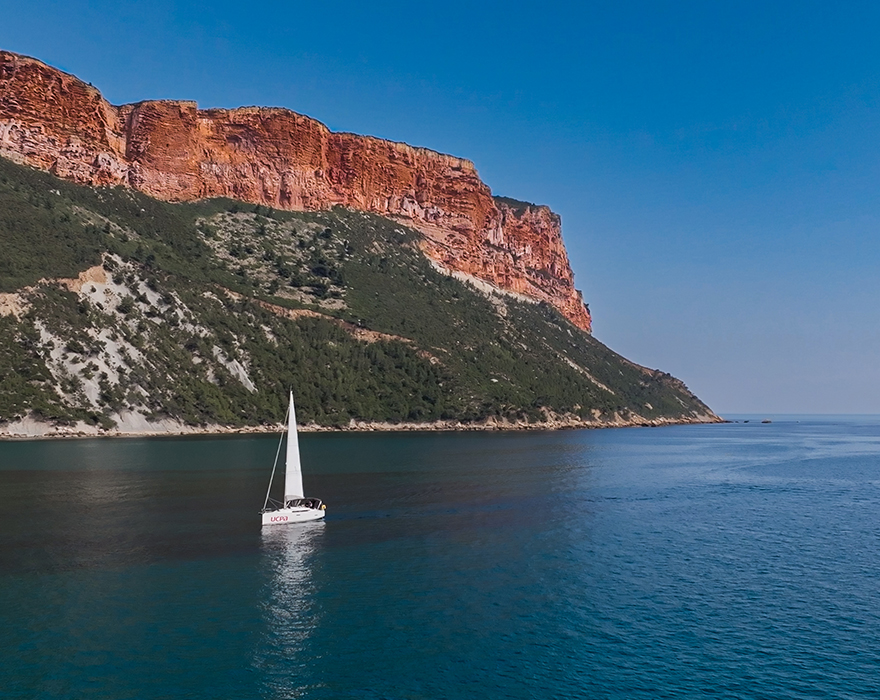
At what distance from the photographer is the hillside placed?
9394 centimetres

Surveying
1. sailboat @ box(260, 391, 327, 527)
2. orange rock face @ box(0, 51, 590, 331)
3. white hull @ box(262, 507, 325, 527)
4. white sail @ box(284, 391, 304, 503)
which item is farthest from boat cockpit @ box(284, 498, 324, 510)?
orange rock face @ box(0, 51, 590, 331)

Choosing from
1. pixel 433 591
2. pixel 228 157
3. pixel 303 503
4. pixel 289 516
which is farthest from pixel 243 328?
pixel 433 591

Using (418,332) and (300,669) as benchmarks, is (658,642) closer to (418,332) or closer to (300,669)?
(300,669)

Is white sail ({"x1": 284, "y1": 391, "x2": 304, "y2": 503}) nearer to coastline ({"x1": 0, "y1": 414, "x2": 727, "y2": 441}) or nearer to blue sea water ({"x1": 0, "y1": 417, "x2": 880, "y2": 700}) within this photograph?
blue sea water ({"x1": 0, "y1": 417, "x2": 880, "y2": 700})

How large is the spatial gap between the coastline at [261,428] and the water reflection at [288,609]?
58.9 meters

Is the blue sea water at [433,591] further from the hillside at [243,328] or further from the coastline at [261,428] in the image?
the hillside at [243,328]

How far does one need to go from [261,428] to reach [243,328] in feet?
78.8

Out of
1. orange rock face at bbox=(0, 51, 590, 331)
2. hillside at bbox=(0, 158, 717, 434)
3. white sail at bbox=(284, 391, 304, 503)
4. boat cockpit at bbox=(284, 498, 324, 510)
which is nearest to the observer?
boat cockpit at bbox=(284, 498, 324, 510)

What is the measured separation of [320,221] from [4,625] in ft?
506

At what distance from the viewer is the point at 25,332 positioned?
3551 inches

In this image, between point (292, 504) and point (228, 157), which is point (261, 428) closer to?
point (292, 504)

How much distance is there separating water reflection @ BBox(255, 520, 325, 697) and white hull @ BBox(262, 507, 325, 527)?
726 mm

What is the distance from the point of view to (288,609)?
84.8 ft

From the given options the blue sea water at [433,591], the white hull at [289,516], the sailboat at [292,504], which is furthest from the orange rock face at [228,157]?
the white hull at [289,516]
